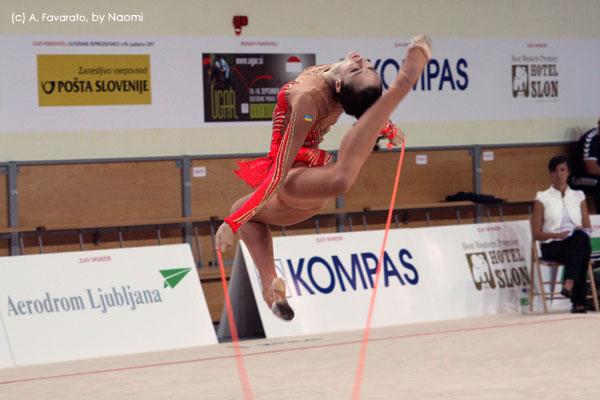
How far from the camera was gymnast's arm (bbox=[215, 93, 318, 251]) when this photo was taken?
3691mm

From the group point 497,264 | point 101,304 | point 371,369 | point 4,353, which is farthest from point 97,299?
point 497,264

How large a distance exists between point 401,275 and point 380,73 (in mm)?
2132

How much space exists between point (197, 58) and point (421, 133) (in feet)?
8.16

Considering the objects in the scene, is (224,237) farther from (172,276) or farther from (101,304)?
(172,276)

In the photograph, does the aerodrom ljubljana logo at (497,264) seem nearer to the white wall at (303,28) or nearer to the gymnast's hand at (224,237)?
the white wall at (303,28)

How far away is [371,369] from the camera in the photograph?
633 cm

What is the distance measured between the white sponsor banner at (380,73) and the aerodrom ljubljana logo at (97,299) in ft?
Answer: 5.81

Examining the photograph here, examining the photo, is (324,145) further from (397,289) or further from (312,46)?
(397,289)

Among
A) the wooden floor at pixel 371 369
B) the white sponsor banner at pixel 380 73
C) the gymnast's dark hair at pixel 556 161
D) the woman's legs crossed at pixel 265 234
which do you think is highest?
the white sponsor banner at pixel 380 73

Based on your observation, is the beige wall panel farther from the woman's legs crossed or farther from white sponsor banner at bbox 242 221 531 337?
the woman's legs crossed

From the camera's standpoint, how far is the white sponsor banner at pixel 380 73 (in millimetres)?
8359

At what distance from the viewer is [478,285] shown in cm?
899

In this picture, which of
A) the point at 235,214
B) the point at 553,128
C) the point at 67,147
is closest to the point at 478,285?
the point at 553,128

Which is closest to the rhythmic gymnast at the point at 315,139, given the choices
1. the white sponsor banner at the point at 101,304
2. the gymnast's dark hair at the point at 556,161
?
the white sponsor banner at the point at 101,304
